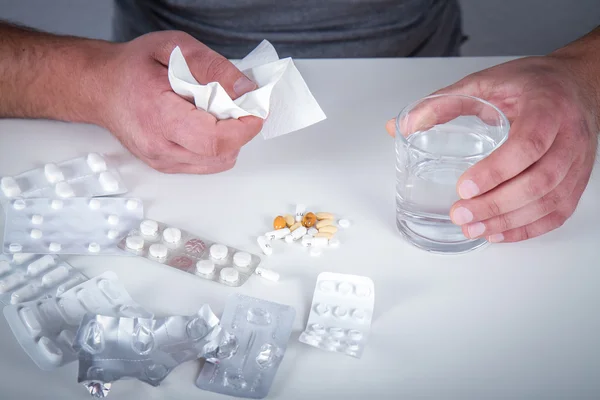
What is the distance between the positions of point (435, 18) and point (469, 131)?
1.86ft

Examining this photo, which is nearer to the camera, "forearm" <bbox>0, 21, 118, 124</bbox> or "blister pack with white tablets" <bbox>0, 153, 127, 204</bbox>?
"blister pack with white tablets" <bbox>0, 153, 127, 204</bbox>

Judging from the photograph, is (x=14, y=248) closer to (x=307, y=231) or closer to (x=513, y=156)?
(x=307, y=231)

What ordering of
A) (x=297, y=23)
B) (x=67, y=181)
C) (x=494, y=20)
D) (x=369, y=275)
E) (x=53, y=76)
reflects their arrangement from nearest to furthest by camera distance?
(x=369, y=275)
(x=67, y=181)
(x=53, y=76)
(x=297, y=23)
(x=494, y=20)

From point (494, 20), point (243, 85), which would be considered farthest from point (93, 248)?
point (494, 20)

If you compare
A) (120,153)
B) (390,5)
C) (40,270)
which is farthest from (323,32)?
(40,270)

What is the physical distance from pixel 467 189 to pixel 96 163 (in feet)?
1.51

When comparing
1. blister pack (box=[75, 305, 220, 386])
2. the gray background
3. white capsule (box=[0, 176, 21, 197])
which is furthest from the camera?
the gray background

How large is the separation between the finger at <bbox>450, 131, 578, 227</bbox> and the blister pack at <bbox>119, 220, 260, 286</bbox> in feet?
0.74

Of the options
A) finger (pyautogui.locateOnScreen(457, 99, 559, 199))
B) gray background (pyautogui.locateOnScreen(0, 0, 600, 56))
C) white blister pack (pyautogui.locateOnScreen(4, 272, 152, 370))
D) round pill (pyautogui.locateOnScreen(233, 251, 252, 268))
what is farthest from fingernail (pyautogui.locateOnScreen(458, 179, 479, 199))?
gray background (pyautogui.locateOnScreen(0, 0, 600, 56))

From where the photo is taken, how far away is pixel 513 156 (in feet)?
2.37

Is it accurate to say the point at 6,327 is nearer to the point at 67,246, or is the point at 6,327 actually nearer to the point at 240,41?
the point at 67,246

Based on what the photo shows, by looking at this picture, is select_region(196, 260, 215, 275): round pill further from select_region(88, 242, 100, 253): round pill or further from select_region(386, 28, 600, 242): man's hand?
select_region(386, 28, 600, 242): man's hand

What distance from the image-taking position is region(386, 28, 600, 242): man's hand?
724 mm

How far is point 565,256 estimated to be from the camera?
78 cm
